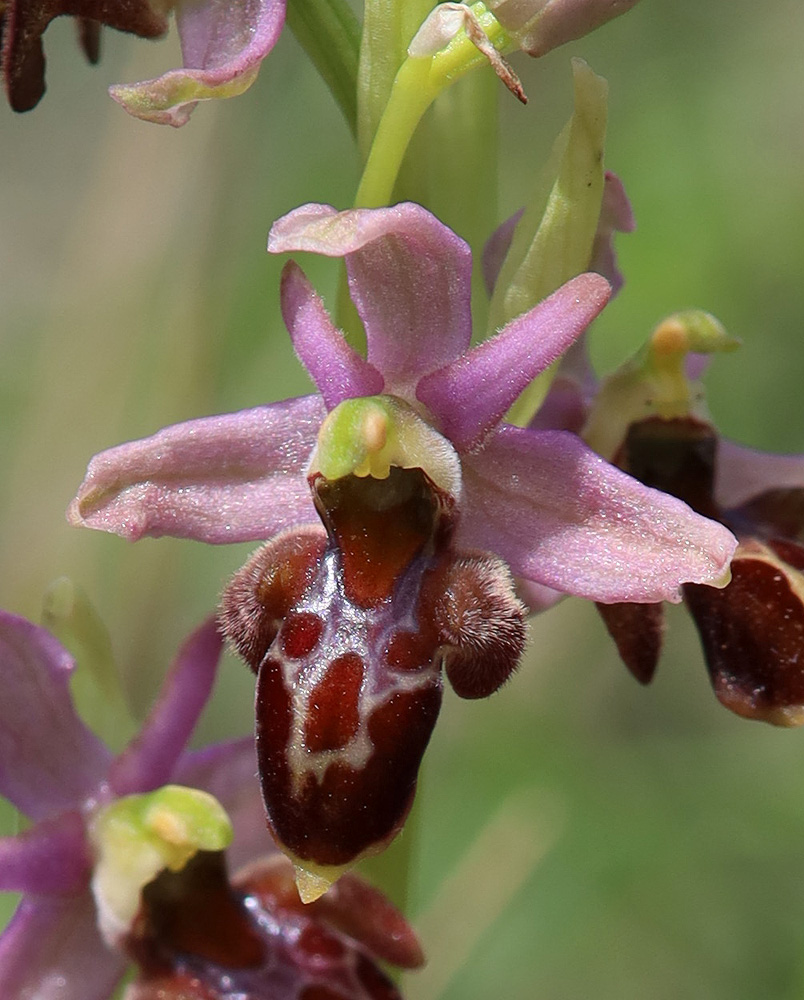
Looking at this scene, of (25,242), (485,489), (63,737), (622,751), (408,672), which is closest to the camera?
(408,672)

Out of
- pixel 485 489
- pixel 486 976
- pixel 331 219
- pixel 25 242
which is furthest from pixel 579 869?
pixel 25 242

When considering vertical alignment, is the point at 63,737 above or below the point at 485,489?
below

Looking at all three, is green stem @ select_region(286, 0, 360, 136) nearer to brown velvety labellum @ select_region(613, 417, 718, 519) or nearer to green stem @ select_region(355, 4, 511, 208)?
green stem @ select_region(355, 4, 511, 208)

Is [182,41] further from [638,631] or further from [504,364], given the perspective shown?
[638,631]

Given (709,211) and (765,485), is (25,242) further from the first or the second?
(765,485)

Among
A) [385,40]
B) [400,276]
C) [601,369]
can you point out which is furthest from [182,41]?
[601,369]

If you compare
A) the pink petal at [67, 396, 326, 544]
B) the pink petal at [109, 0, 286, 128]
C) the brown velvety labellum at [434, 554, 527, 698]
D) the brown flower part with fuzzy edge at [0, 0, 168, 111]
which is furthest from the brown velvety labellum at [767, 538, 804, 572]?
the brown flower part with fuzzy edge at [0, 0, 168, 111]

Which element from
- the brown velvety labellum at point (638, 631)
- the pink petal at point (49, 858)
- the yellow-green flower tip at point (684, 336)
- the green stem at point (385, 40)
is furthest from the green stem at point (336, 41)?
the pink petal at point (49, 858)
